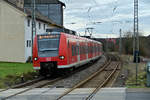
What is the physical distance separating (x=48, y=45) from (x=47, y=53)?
59cm

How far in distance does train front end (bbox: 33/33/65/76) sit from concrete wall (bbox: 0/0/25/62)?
17066 millimetres

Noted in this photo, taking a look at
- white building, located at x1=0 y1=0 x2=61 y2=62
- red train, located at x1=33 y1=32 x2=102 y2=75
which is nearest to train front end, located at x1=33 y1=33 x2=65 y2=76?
red train, located at x1=33 y1=32 x2=102 y2=75

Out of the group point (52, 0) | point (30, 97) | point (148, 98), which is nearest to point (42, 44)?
point (30, 97)

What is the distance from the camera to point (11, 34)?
39000 mm

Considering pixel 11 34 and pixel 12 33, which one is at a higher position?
pixel 12 33

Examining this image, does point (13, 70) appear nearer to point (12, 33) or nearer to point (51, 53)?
point (51, 53)

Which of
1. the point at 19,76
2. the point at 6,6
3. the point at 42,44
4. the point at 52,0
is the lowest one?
the point at 19,76

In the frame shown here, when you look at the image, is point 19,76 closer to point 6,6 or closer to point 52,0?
point 6,6

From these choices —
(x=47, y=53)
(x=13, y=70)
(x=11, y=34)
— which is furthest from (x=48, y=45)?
(x=11, y=34)

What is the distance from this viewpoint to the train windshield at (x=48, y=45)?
69.6 feet

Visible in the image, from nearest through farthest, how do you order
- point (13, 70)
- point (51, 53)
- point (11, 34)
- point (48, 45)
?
1. point (51, 53)
2. point (48, 45)
3. point (13, 70)
4. point (11, 34)

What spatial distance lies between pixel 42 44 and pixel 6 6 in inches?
742

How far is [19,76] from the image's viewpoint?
67.5ft

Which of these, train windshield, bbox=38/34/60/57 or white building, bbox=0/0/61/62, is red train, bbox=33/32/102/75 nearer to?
train windshield, bbox=38/34/60/57
